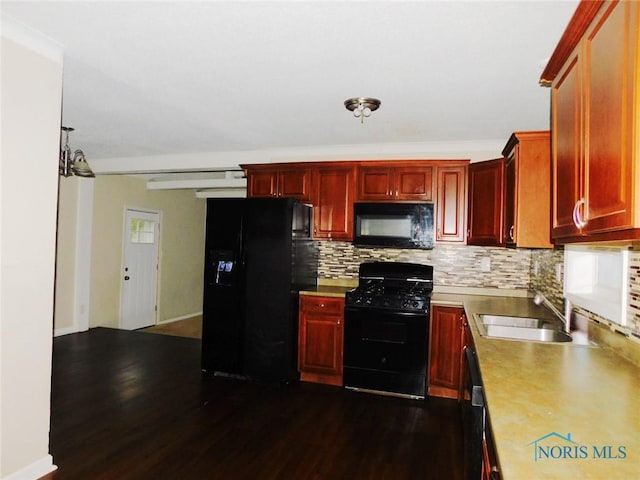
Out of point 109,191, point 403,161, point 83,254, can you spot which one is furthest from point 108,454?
point 109,191

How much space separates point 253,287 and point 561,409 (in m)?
2.85

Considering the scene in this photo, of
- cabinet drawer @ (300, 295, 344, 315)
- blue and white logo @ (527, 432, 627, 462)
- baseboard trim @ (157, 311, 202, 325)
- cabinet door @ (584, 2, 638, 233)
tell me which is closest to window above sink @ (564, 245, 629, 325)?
cabinet door @ (584, 2, 638, 233)

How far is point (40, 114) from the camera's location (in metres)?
2.11

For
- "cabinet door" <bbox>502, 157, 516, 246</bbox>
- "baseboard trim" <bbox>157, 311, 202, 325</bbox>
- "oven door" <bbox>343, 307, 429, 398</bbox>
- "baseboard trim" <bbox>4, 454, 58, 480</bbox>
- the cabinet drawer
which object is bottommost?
"baseboard trim" <bbox>157, 311, 202, 325</bbox>

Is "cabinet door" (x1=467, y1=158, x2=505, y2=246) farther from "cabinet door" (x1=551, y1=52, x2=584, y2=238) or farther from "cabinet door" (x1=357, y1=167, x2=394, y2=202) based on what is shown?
"cabinet door" (x1=551, y1=52, x2=584, y2=238)

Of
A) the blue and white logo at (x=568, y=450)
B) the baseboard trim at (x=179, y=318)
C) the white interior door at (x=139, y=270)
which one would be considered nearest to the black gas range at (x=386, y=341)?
the blue and white logo at (x=568, y=450)

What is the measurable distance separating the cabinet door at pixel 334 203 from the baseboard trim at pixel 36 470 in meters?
2.66

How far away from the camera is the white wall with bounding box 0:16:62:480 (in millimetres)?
1975

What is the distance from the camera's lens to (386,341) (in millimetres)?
3586

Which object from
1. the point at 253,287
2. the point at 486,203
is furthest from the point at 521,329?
the point at 253,287

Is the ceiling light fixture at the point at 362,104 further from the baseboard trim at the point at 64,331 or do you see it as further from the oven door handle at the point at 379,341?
the baseboard trim at the point at 64,331

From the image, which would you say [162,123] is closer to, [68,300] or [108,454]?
[108,454]

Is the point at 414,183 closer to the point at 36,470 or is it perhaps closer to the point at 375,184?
the point at 375,184

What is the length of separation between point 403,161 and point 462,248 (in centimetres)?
103
